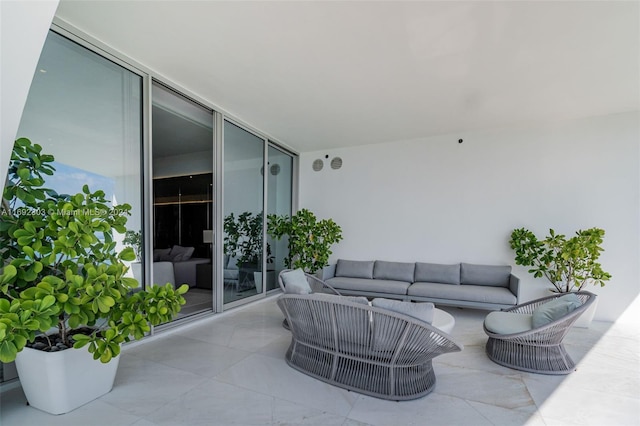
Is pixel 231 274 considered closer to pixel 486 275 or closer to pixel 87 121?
pixel 87 121

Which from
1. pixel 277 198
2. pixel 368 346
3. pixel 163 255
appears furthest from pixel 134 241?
pixel 277 198

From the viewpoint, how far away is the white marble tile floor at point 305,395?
2.14m

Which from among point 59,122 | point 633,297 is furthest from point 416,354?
point 633,297

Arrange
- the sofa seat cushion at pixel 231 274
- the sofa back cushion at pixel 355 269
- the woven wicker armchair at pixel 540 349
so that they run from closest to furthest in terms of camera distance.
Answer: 1. the woven wicker armchair at pixel 540 349
2. the sofa seat cushion at pixel 231 274
3. the sofa back cushion at pixel 355 269

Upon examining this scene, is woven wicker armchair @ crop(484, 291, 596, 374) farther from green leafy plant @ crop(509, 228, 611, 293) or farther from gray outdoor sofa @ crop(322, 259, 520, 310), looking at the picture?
green leafy plant @ crop(509, 228, 611, 293)

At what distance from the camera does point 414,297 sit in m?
4.88

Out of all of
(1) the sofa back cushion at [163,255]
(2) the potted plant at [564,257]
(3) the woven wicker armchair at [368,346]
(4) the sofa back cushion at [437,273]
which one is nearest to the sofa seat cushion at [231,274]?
(1) the sofa back cushion at [163,255]

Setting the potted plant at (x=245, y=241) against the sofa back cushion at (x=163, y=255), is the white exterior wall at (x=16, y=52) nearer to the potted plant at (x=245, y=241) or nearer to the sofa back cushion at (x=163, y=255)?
the potted plant at (x=245, y=241)

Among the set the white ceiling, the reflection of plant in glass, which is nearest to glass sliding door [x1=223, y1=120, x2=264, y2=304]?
the white ceiling

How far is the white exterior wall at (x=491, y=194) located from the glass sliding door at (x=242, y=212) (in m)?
1.66

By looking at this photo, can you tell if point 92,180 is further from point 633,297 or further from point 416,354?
point 633,297

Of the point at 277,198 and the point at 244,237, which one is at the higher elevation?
the point at 277,198

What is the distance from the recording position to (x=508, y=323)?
3.15 m

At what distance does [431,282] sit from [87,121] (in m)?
5.27
